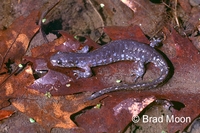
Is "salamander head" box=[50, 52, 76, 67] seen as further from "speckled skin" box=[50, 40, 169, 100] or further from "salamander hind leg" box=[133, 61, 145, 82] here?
"salamander hind leg" box=[133, 61, 145, 82]

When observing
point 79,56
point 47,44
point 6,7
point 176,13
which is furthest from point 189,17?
point 6,7

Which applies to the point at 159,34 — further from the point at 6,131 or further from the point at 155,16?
the point at 6,131

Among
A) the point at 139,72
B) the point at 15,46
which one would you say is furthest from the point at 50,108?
the point at 139,72

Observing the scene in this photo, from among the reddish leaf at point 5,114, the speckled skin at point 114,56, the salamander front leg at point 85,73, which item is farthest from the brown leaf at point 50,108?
the speckled skin at point 114,56

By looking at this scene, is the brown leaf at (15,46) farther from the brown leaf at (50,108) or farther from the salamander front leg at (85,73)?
the salamander front leg at (85,73)

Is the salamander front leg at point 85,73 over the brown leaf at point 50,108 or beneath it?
over

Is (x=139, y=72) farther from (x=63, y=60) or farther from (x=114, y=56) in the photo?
(x=63, y=60)

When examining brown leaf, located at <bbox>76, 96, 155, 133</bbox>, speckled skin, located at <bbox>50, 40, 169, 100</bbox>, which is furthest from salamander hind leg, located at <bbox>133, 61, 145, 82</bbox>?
brown leaf, located at <bbox>76, 96, 155, 133</bbox>

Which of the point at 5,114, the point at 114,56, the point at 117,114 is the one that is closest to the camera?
the point at 117,114

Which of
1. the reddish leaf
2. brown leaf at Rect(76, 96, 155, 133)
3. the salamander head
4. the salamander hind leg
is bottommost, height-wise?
brown leaf at Rect(76, 96, 155, 133)
